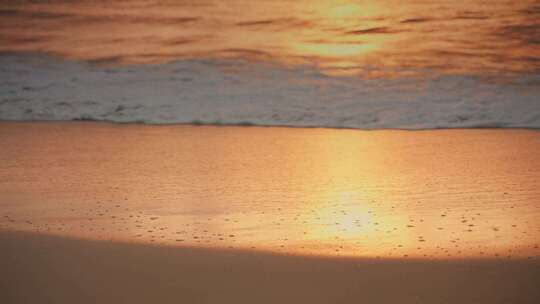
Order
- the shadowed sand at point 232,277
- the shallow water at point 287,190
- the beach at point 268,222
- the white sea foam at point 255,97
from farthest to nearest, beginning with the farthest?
the white sea foam at point 255,97 < the shallow water at point 287,190 < the beach at point 268,222 < the shadowed sand at point 232,277

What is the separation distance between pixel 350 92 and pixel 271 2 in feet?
13.7

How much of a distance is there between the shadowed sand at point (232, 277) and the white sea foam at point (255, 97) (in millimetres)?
5392

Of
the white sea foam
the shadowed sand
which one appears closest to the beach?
the shadowed sand

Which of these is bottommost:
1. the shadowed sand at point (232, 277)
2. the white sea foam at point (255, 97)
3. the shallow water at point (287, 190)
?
the shadowed sand at point (232, 277)

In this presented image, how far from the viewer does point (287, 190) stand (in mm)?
5391

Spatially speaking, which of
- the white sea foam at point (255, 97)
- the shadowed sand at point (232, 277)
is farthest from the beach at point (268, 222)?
the white sea foam at point (255, 97)

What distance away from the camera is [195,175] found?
593cm

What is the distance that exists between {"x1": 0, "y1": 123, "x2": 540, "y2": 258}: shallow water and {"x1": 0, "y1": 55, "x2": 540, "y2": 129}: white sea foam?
97 cm

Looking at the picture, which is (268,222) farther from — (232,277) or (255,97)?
(255,97)

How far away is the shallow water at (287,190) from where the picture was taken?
13.4 feet

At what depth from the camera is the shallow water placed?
4094 mm

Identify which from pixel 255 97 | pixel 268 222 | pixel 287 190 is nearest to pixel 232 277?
pixel 268 222

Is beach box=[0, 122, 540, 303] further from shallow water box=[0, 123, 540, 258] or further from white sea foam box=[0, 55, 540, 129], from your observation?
white sea foam box=[0, 55, 540, 129]

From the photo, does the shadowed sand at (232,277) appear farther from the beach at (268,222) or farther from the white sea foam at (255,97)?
the white sea foam at (255,97)
